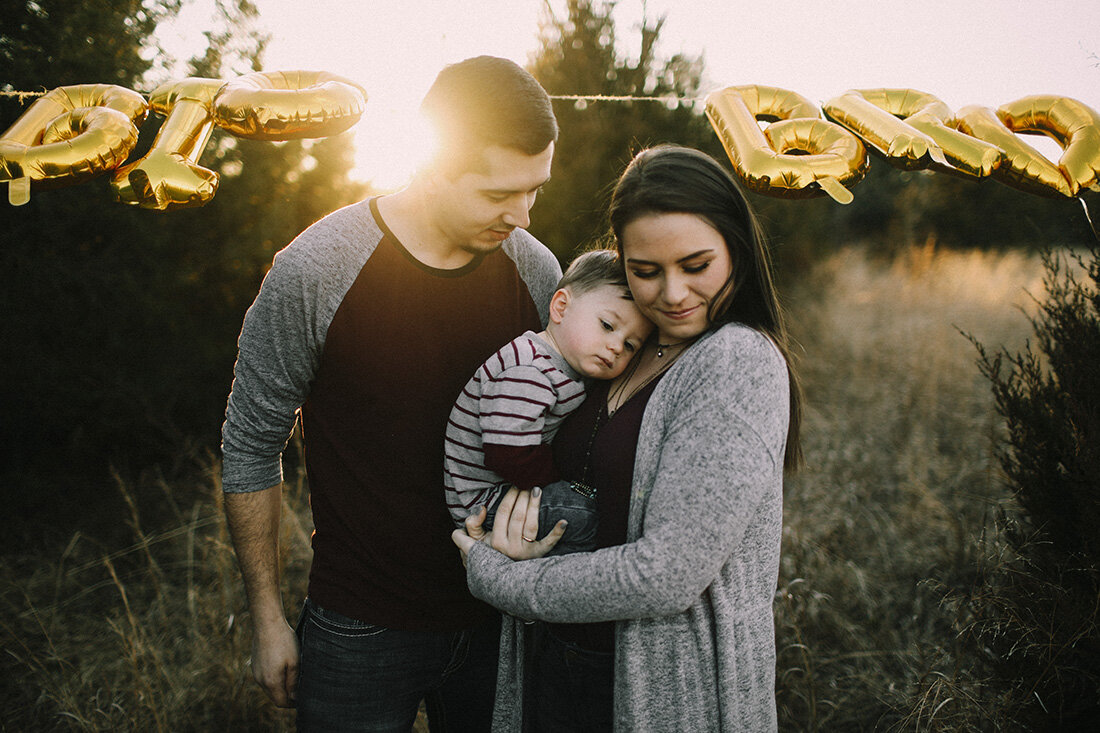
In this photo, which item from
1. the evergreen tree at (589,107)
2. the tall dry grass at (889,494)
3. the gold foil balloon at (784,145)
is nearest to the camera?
the gold foil balloon at (784,145)

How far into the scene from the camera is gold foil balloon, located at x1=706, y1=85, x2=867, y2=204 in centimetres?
145

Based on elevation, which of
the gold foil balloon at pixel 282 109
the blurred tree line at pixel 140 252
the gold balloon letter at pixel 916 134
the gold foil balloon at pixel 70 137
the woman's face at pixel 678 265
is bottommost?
the blurred tree line at pixel 140 252

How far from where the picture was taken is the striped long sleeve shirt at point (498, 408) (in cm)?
148

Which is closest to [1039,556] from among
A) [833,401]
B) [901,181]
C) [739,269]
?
[739,269]

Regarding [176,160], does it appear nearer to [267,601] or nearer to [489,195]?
[489,195]

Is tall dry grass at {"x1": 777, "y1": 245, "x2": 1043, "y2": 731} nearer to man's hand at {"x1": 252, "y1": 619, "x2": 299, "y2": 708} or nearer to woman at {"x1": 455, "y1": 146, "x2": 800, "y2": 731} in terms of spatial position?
woman at {"x1": 455, "y1": 146, "x2": 800, "y2": 731}

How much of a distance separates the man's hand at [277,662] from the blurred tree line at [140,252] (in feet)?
8.59

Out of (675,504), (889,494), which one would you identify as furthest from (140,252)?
(889,494)

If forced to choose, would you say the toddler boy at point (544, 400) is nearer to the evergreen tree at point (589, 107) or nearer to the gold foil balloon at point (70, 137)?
the gold foil balloon at point (70, 137)

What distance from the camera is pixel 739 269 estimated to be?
1.43m

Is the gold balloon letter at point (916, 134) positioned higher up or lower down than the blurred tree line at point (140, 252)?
higher up

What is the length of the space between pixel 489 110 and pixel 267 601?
4.63 feet

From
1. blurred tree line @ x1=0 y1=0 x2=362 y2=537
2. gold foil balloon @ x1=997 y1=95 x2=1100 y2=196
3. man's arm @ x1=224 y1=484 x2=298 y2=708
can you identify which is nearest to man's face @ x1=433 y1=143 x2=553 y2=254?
man's arm @ x1=224 y1=484 x2=298 y2=708

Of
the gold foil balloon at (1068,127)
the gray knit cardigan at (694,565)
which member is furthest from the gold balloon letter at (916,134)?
the gray knit cardigan at (694,565)
